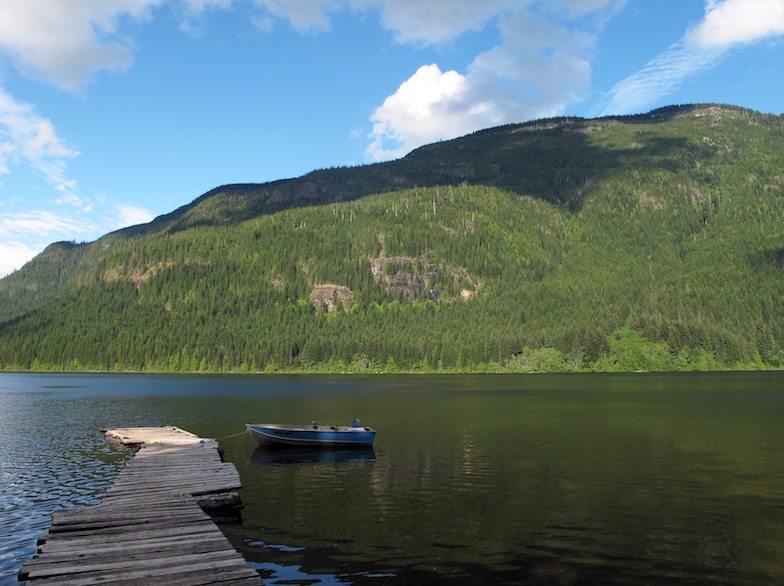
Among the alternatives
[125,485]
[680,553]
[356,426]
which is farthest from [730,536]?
[356,426]

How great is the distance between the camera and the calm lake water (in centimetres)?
2216

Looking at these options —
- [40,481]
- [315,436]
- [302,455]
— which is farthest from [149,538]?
[315,436]

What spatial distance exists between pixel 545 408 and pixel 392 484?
183ft

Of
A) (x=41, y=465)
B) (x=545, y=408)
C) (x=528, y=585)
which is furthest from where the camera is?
(x=545, y=408)

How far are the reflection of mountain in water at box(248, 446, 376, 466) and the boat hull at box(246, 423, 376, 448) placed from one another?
28.9 inches

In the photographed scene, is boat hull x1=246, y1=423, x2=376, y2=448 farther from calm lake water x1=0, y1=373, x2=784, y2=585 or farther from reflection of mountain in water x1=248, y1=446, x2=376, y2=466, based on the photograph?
calm lake water x1=0, y1=373, x2=784, y2=585

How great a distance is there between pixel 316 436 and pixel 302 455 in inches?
122

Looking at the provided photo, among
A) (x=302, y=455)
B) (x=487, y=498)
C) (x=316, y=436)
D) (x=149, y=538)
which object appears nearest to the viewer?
(x=149, y=538)

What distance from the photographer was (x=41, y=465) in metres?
43.8

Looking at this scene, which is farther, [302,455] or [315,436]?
[315,436]

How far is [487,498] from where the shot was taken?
32.8m

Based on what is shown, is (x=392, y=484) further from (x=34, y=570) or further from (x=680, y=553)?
(x=34, y=570)

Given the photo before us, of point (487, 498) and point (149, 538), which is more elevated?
point (149, 538)

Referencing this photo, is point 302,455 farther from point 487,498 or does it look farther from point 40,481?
point 487,498
